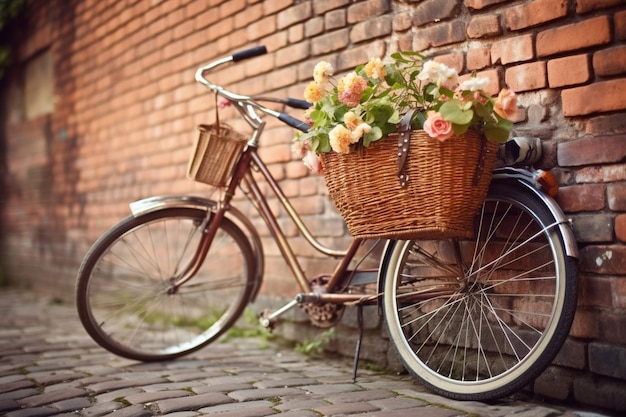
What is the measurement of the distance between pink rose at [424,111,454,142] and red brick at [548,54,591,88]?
1.87 feet

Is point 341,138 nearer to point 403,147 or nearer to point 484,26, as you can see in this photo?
point 403,147

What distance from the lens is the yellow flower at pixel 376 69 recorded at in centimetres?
241

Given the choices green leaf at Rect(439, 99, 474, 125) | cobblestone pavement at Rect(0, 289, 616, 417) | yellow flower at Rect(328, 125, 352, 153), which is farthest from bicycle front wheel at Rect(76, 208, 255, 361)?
green leaf at Rect(439, 99, 474, 125)

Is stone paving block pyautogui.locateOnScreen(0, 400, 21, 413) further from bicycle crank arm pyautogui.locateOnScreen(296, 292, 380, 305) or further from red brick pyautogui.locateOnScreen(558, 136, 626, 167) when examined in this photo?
red brick pyautogui.locateOnScreen(558, 136, 626, 167)

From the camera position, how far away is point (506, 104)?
7.23 feet

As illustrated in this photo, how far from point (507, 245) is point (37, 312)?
4.39 m

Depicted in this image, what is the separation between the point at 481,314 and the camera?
103 inches

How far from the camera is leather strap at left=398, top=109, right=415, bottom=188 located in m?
2.28

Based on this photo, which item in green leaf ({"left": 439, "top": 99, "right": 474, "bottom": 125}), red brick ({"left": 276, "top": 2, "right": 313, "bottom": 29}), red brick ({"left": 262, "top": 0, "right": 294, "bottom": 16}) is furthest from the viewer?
red brick ({"left": 262, "top": 0, "right": 294, "bottom": 16})

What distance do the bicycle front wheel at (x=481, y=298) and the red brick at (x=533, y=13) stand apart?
25.0 inches

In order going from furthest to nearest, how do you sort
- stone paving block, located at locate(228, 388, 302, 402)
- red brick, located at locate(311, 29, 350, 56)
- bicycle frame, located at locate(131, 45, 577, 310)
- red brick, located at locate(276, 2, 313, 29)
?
red brick, located at locate(276, 2, 313, 29), red brick, located at locate(311, 29, 350, 56), bicycle frame, located at locate(131, 45, 577, 310), stone paving block, located at locate(228, 388, 302, 402)

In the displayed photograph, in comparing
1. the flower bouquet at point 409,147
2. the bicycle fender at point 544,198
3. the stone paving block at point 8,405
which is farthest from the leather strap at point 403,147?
the stone paving block at point 8,405

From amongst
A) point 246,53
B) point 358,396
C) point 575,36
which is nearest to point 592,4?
point 575,36

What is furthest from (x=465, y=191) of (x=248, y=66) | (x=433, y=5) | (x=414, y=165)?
(x=248, y=66)
